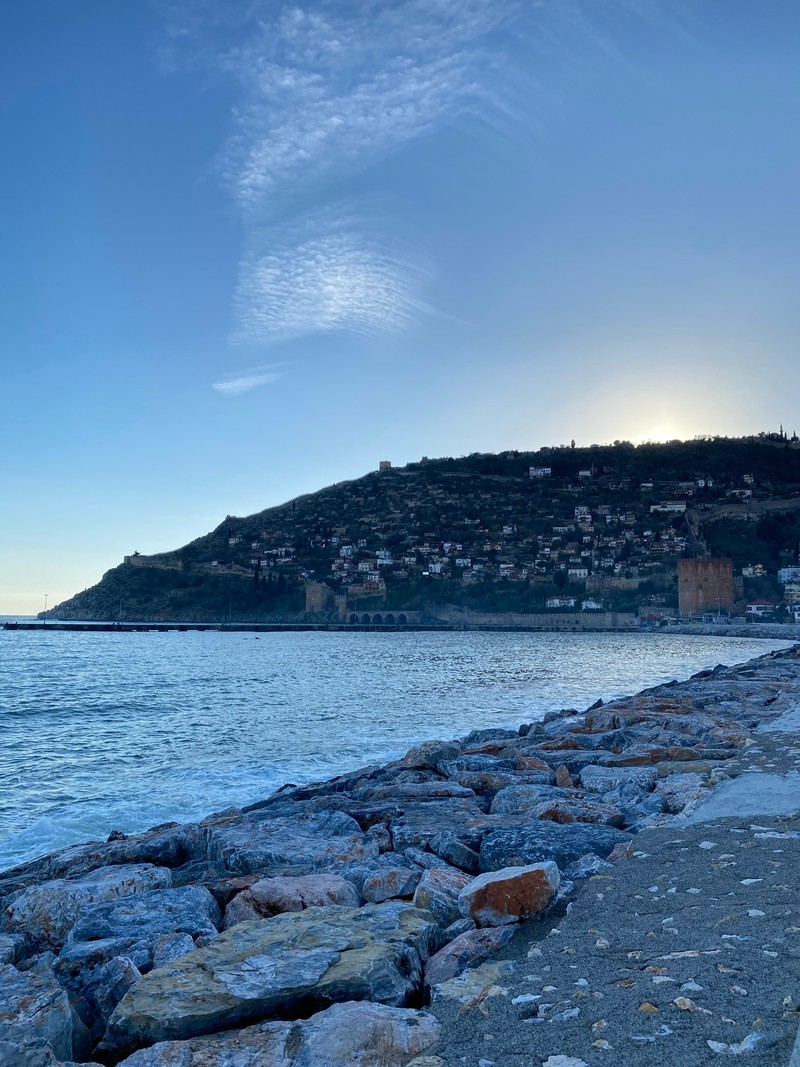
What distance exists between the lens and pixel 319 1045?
10.1ft

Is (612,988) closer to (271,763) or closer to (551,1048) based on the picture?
(551,1048)

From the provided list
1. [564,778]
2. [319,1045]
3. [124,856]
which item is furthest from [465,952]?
[564,778]

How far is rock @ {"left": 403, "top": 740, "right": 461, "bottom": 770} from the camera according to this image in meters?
10.9

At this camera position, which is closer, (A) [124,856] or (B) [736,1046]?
(B) [736,1046]

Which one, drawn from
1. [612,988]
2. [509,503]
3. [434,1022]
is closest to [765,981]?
[612,988]

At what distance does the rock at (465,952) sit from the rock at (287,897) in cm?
106

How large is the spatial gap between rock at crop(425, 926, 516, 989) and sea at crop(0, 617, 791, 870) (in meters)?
6.89

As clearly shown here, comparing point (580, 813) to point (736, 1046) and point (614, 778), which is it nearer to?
point (614, 778)

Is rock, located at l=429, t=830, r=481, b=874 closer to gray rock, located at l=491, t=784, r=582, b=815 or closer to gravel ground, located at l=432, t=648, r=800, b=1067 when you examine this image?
gravel ground, located at l=432, t=648, r=800, b=1067

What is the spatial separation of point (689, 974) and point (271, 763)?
1309cm

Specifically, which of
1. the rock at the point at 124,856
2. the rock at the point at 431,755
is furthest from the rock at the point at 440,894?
the rock at the point at 431,755

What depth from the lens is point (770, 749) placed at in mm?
9828

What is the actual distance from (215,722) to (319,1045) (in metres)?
20.1

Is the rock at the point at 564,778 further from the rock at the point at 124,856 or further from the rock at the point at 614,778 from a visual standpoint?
the rock at the point at 124,856
